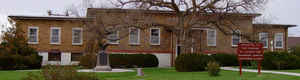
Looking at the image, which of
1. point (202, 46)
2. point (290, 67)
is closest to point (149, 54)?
point (202, 46)

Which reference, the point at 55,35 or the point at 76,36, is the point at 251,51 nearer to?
the point at 76,36

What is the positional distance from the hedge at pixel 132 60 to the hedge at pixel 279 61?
13496 mm

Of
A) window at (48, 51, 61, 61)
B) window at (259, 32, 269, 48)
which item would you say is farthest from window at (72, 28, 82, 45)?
window at (259, 32, 269, 48)

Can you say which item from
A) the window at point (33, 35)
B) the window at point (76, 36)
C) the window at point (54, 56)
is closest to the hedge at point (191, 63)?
the window at point (76, 36)

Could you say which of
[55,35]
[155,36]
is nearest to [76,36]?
[55,35]

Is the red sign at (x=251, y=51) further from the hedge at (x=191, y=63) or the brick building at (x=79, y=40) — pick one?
the brick building at (x=79, y=40)

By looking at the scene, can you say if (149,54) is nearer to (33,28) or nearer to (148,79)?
(33,28)

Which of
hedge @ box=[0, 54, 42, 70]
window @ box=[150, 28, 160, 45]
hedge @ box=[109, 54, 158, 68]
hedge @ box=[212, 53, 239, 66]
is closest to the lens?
hedge @ box=[0, 54, 42, 70]

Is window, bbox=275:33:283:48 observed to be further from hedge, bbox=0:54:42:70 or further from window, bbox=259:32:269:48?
hedge, bbox=0:54:42:70

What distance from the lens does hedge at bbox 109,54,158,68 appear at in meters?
38.1

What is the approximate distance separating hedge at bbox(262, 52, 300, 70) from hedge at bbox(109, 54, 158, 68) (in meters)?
13.5

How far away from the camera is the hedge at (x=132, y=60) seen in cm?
3809

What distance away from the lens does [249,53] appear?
22.0 metres

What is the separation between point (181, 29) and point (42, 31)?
55.6ft
